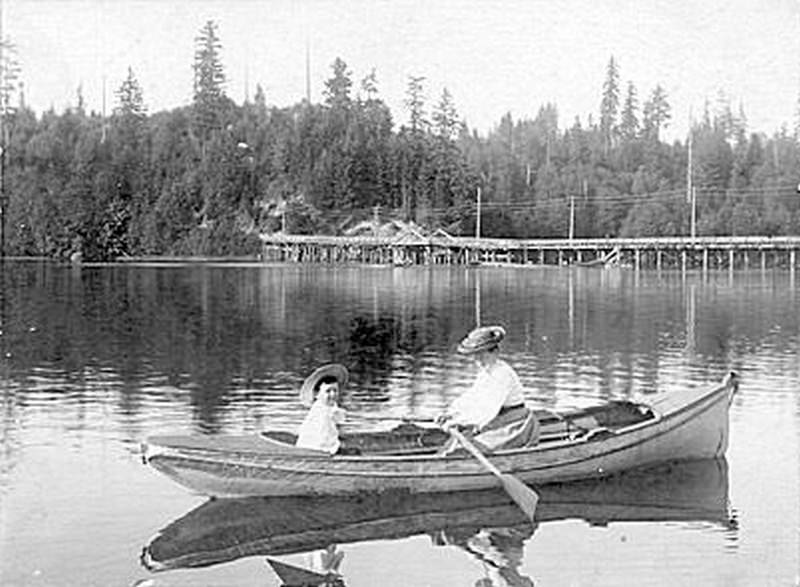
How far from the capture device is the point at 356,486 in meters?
10.8

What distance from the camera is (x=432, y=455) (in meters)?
11.1

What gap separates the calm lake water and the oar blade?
16 cm

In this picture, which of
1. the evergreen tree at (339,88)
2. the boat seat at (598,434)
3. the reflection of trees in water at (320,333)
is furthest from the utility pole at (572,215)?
the boat seat at (598,434)

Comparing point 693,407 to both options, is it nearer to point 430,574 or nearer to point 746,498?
point 746,498

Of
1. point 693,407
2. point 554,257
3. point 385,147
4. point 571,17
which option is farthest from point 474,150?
point 693,407

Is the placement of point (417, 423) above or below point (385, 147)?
below

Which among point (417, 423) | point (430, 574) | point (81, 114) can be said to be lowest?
point (430, 574)

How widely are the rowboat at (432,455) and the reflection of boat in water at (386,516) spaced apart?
0.11 m

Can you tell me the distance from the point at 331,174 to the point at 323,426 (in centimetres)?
9045

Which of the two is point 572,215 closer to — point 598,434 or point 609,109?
point 609,109

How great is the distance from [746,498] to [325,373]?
422 cm

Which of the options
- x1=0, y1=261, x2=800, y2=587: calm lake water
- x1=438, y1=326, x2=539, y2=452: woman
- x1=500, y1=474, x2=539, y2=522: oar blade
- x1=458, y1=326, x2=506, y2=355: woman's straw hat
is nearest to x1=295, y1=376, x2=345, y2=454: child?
x1=0, y1=261, x2=800, y2=587: calm lake water

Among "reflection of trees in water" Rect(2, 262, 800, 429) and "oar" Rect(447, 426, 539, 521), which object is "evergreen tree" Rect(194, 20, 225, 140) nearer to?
"reflection of trees in water" Rect(2, 262, 800, 429)

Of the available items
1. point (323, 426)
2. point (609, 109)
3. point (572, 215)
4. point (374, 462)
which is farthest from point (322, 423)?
point (609, 109)
